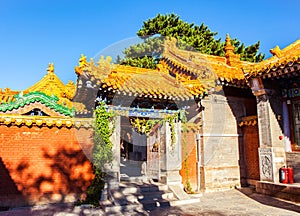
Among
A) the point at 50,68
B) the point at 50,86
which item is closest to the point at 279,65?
the point at 50,86

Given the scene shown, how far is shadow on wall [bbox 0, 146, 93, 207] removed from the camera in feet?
22.3

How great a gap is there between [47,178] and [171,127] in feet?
13.1

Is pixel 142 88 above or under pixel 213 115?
above

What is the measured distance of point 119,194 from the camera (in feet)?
23.4

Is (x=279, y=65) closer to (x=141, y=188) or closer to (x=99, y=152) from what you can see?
(x=141, y=188)

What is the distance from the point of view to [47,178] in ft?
23.4

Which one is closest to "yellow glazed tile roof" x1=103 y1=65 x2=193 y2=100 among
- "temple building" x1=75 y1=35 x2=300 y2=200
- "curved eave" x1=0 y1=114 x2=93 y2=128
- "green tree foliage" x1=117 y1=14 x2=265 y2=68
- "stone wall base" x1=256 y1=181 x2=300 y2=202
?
"temple building" x1=75 y1=35 x2=300 y2=200

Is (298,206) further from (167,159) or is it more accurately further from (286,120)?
(167,159)

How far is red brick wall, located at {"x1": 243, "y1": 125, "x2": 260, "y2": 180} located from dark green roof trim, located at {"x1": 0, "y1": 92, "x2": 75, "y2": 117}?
20.6ft

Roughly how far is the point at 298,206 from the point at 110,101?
5835 mm

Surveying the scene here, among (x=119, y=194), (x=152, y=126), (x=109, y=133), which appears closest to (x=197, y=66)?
(x=152, y=126)

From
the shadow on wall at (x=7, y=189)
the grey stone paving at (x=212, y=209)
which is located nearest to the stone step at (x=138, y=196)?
the grey stone paving at (x=212, y=209)

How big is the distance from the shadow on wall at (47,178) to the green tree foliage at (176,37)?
1065cm

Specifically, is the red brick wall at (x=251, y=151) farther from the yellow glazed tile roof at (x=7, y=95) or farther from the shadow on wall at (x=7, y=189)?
the yellow glazed tile roof at (x=7, y=95)
